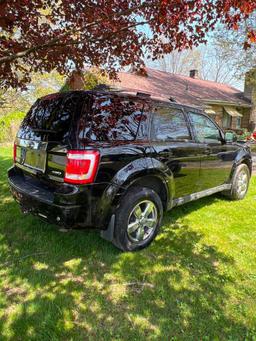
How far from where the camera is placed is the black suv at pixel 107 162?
2.82m

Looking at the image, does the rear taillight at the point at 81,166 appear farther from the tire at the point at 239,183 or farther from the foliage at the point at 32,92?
the foliage at the point at 32,92

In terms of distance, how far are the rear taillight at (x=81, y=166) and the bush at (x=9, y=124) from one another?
11.4 m

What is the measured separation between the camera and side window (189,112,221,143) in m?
4.34

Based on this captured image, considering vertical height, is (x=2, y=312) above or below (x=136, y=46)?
below

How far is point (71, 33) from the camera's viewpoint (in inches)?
169

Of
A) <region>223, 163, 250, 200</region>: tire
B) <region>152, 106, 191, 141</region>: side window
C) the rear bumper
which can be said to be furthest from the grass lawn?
<region>152, 106, 191, 141</region>: side window

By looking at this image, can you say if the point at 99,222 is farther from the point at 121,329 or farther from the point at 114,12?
the point at 114,12

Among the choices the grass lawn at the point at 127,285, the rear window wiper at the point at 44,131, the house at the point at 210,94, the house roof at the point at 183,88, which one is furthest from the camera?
the house at the point at 210,94

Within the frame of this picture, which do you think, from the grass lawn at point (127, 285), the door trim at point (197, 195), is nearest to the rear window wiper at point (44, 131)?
the grass lawn at point (127, 285)

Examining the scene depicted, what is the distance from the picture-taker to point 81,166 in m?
2.76

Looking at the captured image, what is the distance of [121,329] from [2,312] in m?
1.09

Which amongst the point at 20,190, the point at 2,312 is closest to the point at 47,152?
the point at 20,190

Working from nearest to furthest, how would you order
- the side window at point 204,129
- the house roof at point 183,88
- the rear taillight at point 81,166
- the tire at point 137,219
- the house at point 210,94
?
1. the rear taillight at point 81,166
2. the tire at point 137,219
3. the side window at point 204,129
4. the house roof at point 183,88
5. the house at point 210,94

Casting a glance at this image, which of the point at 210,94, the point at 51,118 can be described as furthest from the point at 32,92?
the point at 51,118
